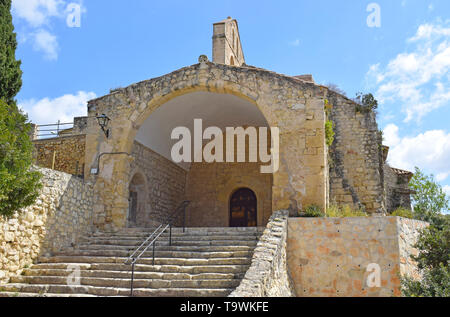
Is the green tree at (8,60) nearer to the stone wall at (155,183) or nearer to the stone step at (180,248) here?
the stone wall at (155,183)

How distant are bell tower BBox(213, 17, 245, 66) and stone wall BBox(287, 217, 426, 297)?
11534 millimetres

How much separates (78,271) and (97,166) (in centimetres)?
364

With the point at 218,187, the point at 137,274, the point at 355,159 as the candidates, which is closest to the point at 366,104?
the point at 355,159

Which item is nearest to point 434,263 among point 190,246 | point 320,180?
point 320,180

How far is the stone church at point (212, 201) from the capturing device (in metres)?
7.70

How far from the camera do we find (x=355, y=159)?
13.6m

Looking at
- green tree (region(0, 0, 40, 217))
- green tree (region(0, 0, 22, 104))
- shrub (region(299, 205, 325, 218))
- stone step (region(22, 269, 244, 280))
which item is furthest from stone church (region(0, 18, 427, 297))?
green tree (region(0, 0, 22, 104))

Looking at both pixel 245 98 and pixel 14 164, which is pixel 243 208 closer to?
pixel 245 98

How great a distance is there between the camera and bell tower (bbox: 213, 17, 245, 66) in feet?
63.4

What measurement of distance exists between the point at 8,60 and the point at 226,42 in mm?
11071

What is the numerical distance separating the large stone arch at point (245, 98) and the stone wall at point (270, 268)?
124 cm
